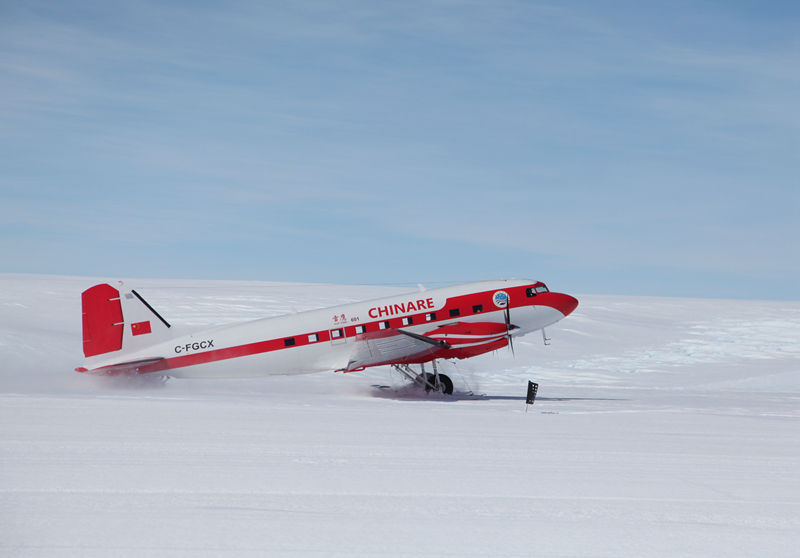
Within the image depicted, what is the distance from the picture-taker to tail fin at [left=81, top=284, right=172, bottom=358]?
27.8 metres

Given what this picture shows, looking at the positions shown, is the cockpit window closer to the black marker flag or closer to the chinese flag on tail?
the black marker flag

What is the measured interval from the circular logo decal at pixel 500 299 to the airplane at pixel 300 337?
4 cm

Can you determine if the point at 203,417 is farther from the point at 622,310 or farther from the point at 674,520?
the point at 622,310

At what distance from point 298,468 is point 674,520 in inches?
226

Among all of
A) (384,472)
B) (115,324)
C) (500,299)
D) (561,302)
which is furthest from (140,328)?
(384,472)

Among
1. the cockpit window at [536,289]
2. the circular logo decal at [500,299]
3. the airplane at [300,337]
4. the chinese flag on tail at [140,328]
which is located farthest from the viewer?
the cockpit window at [536,289]

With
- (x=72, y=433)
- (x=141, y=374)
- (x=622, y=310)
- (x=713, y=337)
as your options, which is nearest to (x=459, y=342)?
(x=141, y=374)

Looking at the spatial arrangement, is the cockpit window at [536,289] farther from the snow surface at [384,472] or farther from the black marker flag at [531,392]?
the black marker flag at [531,392]

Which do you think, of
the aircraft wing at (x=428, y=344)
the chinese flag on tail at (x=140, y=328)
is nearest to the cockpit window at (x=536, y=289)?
the aircraft wing at (x=428, y=344)

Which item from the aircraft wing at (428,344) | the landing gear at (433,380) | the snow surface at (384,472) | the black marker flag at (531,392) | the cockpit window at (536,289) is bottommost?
the snow surface at (384,472)

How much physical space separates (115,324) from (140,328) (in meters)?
0.88

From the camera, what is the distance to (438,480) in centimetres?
1188

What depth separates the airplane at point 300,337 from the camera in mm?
27703

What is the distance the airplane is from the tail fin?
0.03 metres
